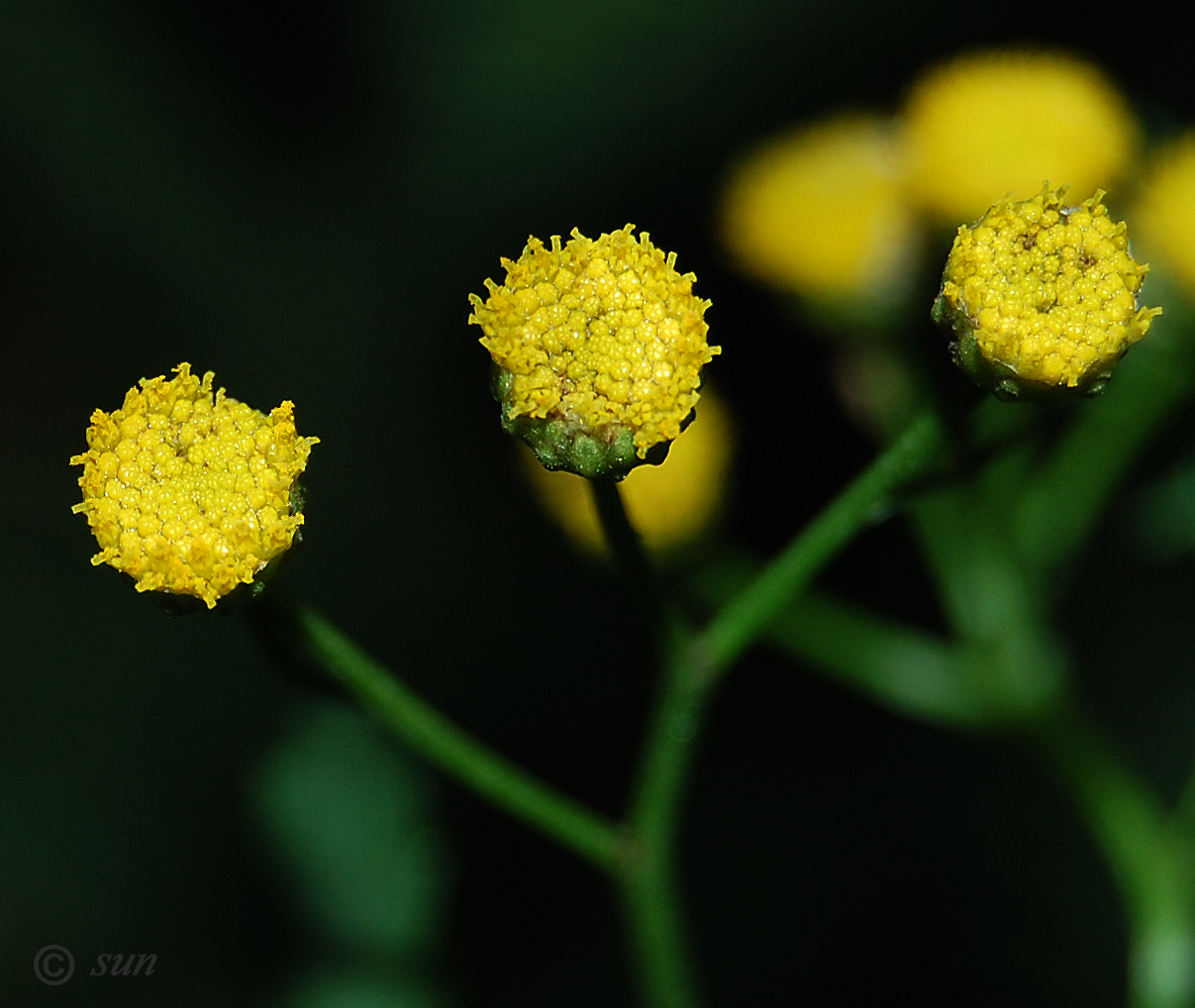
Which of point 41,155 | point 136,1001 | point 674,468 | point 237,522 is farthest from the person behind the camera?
point 41,155

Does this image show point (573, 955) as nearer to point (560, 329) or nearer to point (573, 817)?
point (573, 817)

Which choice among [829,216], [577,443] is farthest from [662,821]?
[829,216]

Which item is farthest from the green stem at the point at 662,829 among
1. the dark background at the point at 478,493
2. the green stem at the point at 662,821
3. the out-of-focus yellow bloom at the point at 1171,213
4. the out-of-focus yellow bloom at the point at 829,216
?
the out-of-focus yellow bloom at the point at 1171,213

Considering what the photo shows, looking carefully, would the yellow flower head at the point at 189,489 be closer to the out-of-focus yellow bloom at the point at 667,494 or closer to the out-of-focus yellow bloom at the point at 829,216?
the out-of-focus yellow bloom at the point at 667,494

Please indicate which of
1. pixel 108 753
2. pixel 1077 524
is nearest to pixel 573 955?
pixel 108 753

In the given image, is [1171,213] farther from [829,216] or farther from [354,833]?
[354,833]
